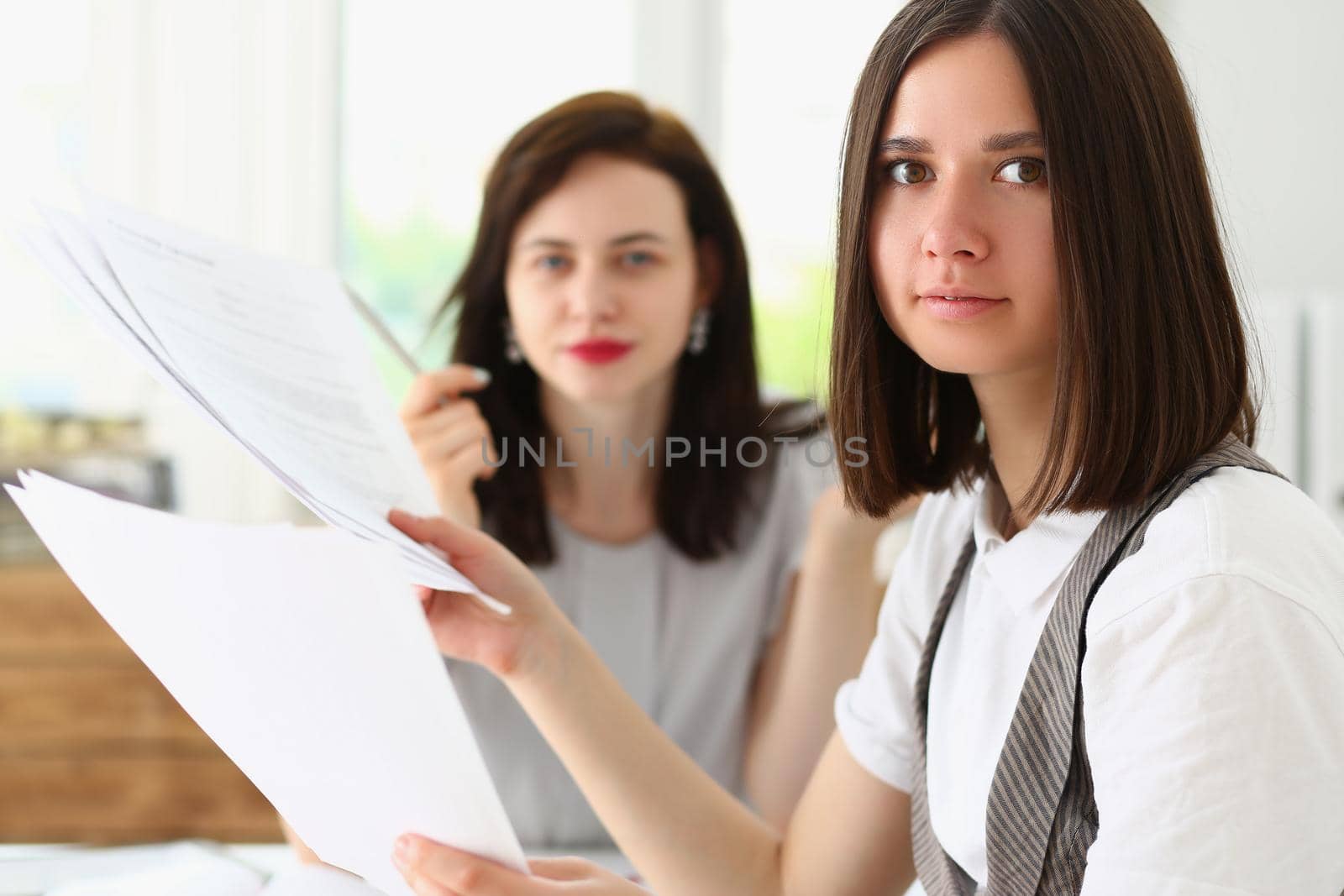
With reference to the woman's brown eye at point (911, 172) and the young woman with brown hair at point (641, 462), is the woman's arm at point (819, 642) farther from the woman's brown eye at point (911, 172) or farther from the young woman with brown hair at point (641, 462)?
the woman's brown eye at point (911, 172)

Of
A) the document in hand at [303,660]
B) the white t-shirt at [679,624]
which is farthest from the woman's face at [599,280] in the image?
the document in hand at [303,660]

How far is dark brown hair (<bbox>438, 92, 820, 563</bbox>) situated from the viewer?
4.18 ft

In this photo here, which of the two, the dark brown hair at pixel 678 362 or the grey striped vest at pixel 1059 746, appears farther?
the dark brown hair at pixel 678 362

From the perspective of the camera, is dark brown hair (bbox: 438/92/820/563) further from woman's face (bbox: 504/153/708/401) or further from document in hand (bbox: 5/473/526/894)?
document in hand (bbox: 5/473/526/894)

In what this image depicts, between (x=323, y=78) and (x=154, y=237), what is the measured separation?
2297mm

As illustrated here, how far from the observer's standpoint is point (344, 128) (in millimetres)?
2773

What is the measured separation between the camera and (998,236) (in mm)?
520

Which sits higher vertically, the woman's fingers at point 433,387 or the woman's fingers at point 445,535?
the woman's fingers at point 433,387

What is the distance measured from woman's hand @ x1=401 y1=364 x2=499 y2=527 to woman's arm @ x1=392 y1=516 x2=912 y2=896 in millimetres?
425

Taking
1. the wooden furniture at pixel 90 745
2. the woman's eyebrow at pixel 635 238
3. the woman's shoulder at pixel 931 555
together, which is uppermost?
the woman's eyebrow at pixel 635 238

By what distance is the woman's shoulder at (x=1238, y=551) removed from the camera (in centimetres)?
44

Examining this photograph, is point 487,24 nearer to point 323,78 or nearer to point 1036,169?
point 323,78

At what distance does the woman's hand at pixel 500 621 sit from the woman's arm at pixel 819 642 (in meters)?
0.43

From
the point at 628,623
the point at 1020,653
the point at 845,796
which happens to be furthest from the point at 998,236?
the point at 628,623
